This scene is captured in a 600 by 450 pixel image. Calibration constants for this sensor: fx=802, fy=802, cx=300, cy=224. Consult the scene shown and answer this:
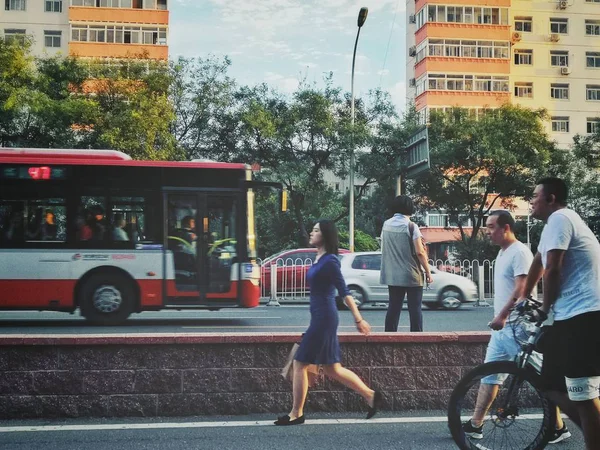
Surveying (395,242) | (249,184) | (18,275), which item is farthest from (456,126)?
(395,242)

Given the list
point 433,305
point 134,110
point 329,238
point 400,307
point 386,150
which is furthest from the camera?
point 386,150

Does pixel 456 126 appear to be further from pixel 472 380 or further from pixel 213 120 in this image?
pixel 472 380

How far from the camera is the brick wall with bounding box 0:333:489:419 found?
6336 millimetres

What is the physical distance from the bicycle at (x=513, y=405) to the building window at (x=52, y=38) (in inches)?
1875

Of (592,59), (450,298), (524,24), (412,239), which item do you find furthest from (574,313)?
(592,59)

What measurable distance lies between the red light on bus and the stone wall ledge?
830cm

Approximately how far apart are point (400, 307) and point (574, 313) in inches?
150

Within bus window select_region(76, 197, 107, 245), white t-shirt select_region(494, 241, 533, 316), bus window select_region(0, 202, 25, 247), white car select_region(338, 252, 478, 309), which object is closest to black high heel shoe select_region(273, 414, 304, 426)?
white t-shirt select_region(494, 241, 533, 316)

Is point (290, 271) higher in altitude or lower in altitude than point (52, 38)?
lower

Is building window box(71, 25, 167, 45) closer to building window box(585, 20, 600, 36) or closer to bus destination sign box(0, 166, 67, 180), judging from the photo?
building window box(585, 20, 600, 36)

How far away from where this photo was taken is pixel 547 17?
56469 mm

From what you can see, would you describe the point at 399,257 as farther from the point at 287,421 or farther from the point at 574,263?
the point at 574,263

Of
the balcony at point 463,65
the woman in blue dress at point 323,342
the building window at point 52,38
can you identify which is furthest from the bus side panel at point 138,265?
the balcony at point 463,65

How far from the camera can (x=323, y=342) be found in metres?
6.14
